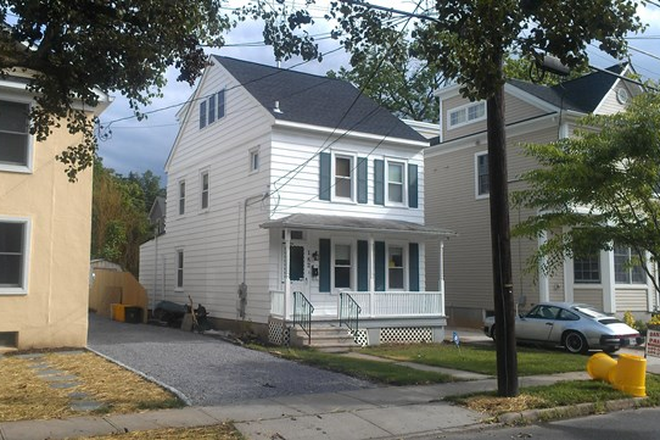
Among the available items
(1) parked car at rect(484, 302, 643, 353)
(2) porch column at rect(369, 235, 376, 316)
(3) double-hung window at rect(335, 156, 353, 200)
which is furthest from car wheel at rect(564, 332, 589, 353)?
(3) double-hung window at rect(335, 156, 353, 200)

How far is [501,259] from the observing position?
10.4 metres

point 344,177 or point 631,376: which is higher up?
point 344,177

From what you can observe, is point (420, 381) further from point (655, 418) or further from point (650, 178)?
point (650, 178)

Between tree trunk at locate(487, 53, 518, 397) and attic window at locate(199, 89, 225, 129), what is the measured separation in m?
13.8

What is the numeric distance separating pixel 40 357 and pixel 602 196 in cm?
1219

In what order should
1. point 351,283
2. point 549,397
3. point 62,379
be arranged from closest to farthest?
point 549,397, point 62,379, point 351,283

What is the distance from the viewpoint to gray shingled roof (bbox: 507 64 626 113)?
23062mm

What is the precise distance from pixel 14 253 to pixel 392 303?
10.4m

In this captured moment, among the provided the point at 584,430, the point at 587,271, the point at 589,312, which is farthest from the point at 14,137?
the point at 587,271

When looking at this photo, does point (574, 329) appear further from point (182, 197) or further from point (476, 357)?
point (182, 197)

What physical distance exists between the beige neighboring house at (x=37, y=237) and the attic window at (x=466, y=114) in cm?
1563

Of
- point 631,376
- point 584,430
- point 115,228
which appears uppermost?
point 115,228

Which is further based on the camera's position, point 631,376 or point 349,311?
point 349,311

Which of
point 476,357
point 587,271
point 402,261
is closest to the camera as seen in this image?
point 476,357
